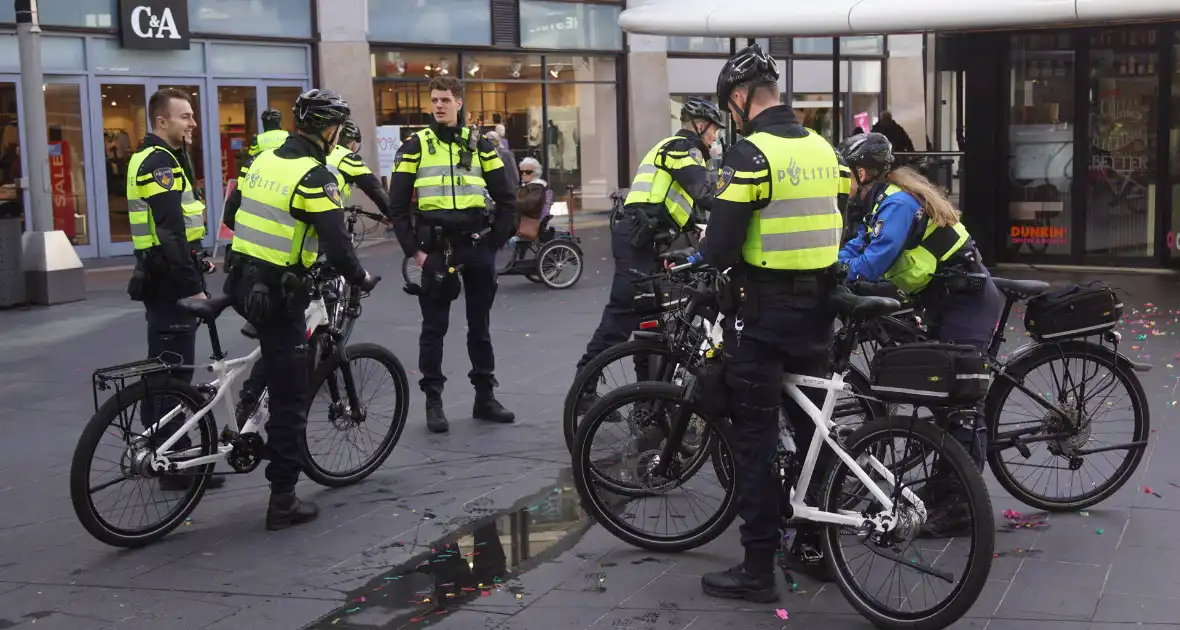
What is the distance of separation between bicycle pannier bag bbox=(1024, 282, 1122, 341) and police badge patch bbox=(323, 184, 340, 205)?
2.99 m

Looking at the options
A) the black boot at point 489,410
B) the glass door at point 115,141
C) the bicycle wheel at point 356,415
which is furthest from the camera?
the glass door at point 115,141

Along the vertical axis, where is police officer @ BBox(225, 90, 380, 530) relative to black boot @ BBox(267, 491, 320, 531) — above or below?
above

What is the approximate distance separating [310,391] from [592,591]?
73.1 inches

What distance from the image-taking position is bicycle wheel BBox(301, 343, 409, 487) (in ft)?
21.4

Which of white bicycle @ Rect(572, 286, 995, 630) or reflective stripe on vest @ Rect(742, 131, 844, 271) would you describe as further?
reflective stripe on vest @ Rect(742, 131, 844, 271)

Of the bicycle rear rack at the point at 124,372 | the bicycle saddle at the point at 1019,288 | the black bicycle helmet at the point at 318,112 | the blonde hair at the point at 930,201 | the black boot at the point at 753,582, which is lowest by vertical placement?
the black boot at the point at 753,582

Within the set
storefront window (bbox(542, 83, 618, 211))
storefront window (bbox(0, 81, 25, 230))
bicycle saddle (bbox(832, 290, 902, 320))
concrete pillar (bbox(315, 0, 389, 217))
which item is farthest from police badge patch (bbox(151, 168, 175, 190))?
storefront window (bbox(542, 83, 618, 211))

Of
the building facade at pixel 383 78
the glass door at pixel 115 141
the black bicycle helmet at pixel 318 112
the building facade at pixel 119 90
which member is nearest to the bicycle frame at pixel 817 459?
the black bicycle helmet at pixel 318 112

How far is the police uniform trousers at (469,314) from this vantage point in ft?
25.5

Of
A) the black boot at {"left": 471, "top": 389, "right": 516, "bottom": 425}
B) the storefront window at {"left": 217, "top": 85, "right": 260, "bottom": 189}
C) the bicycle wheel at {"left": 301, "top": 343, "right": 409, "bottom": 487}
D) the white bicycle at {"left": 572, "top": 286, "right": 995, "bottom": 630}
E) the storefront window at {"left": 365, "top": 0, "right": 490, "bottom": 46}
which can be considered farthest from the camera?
the storefront window at {"left": 365, "top": 0, "right": 490, "bottom": 46}

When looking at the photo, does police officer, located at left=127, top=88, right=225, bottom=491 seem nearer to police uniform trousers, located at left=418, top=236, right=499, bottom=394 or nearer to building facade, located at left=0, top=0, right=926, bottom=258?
police uniform trousers, located at left=418, top=236, right=499, bottom=394

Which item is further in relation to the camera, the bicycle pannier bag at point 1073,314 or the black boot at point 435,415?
the black boot at point 435,415

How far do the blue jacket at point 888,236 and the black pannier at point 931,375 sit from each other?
0.94 m

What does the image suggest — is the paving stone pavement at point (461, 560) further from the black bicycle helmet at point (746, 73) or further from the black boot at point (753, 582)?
the black bicycle helmet at point (746, 73)
